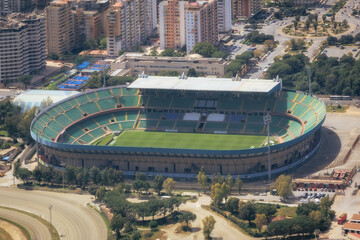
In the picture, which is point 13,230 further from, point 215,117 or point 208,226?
point 215,117

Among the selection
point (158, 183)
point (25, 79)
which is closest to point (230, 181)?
point (158, 183)

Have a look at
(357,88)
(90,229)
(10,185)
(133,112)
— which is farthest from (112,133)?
(357,88)

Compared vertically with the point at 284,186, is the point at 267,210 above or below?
below

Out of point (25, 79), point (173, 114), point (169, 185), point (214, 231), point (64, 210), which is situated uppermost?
point (173, 114)

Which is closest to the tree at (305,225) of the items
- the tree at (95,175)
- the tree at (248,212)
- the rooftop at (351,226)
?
the rooftop at (351,226)

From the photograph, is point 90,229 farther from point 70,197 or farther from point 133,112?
point 133,112

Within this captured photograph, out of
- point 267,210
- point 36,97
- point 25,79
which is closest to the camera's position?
point 267,210

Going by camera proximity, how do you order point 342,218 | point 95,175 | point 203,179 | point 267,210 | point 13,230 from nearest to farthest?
point 342,218 → point 267,210 → point 13,230 → point 203,179 → point 95,175

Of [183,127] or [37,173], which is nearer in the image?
[37,173]
